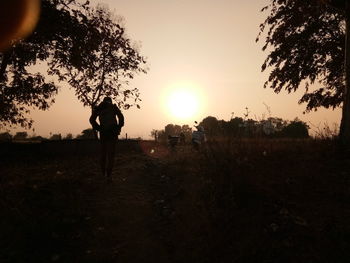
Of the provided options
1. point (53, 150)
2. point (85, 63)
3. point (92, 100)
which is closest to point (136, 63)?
point (92, 100)

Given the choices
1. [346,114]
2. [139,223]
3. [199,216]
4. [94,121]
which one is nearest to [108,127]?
[94,121]

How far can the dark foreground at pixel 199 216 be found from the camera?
4.33 metres

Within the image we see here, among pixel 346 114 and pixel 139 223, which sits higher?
pixel 346 114

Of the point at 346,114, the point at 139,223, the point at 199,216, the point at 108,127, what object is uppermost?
the point at 346,114

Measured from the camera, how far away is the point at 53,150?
1678 centimetres

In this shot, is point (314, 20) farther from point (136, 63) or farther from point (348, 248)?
point (136, 63)

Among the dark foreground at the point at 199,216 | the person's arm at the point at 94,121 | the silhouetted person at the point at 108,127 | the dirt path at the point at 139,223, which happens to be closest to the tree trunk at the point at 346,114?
the dark foreground at the point at 199,216

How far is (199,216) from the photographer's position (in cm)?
524

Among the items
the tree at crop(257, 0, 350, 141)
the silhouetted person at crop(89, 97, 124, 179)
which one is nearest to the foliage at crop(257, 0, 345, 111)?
the tree at crop(257, 0, 350, 141)

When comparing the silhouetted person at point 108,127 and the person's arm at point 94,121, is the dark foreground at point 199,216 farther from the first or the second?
the person's arm at point 94,121

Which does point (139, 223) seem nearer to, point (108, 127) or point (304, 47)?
point (108, 127)

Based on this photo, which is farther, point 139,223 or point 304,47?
point 304,47

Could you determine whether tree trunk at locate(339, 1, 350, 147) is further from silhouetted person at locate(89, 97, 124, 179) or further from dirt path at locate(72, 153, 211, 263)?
silhouetted person at locate(89, 97, 124, 179)

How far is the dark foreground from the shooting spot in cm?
433
